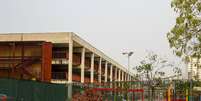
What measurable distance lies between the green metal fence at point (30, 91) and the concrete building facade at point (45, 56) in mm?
8248

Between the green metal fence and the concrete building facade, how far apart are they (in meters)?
8.25

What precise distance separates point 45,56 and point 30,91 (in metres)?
21.8

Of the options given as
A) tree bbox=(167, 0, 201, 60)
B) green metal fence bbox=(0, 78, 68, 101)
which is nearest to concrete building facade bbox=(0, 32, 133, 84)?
green metal fence bbox=(0, 78, 68, 101)

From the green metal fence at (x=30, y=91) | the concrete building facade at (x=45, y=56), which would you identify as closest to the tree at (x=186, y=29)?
the green metal fence at (x=30, y=91)

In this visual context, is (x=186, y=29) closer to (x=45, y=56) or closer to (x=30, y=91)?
(x=30, y=91)

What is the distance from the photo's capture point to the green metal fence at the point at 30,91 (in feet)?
81.0

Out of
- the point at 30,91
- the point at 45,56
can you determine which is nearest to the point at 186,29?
the point at 30,91

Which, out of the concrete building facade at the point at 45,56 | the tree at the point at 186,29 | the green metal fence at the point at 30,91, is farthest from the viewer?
the concrete building facade at the point at 45,56

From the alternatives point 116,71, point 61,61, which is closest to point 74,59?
point 61,61

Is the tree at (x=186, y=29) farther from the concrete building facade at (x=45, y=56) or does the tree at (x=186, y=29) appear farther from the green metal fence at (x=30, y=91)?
the concrete building facade at (x=45, y=56)

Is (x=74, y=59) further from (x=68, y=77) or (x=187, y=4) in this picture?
(x=187, y=4)

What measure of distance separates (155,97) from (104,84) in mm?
4316

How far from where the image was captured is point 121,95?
33.3m

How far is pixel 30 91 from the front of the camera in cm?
2800
